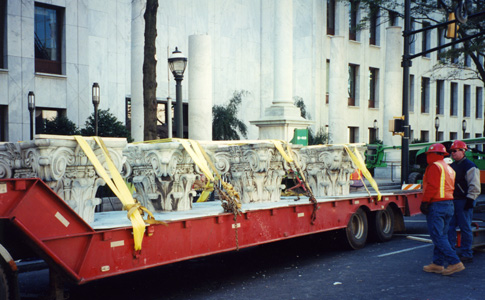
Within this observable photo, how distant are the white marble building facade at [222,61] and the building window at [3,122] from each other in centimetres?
4

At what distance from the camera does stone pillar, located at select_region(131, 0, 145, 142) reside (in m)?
23.0

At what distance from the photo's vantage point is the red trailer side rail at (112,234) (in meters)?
5.65

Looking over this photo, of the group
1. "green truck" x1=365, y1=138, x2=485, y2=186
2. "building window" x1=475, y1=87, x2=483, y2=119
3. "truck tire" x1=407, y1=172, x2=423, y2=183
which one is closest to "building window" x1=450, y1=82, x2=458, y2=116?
"building window" x1=475, y1=87, x2=483, y2=119

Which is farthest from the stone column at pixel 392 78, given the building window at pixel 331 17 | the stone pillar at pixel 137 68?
the stone pillar at pixel 137 68

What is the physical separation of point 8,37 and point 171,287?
17.7 m

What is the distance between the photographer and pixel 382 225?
1186cm

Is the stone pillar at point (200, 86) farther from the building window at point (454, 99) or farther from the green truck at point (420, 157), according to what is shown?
the building window at point (454, 99)

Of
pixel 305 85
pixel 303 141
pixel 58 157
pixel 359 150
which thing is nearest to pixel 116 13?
pixel 303 141

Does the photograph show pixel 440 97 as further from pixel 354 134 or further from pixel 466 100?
pixel 354 134

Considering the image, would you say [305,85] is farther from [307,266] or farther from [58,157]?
[58,157]

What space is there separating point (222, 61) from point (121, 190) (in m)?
25.6

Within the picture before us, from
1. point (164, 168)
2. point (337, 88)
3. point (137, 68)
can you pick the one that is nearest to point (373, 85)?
point (337, 88)

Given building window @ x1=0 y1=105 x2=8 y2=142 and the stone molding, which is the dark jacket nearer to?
the stone molding

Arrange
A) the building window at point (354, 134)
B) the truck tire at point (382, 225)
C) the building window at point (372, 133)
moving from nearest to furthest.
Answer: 1. the truck tire at point (382, 225)
2. the building window at point (354, 134)
3. the building window at point (372, 133)
